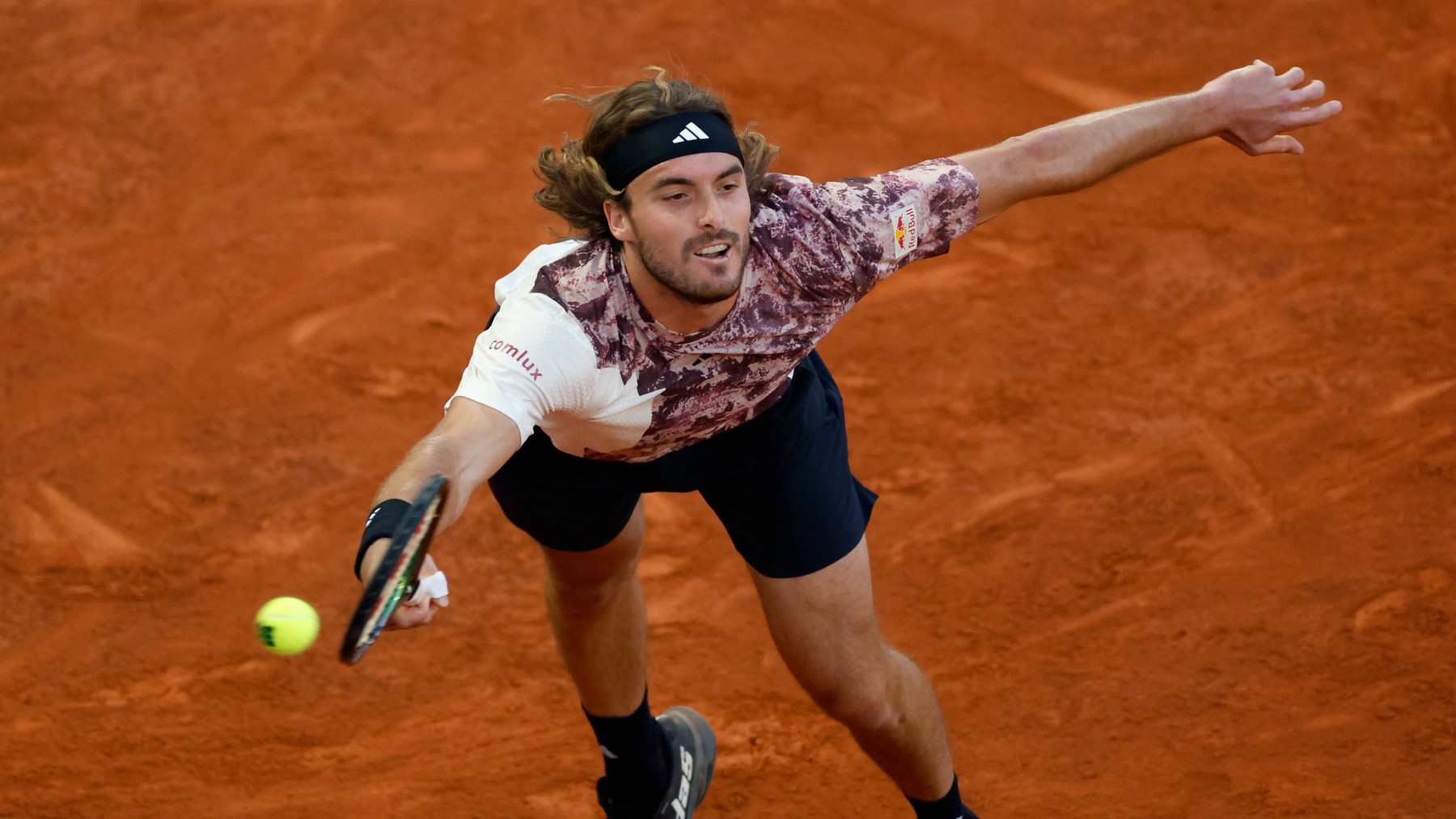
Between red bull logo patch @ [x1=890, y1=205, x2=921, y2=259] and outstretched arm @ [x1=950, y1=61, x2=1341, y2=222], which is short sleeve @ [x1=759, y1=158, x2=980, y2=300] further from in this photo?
outstretched arm @ [x1=950, y1=61, x2=1341, y2=222]

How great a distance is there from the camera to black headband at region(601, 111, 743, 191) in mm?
3402

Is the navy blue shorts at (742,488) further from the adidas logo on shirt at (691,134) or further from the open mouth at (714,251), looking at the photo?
the adidas logo on shirt at (691,134)

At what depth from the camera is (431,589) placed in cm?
278

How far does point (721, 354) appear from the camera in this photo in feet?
11.2

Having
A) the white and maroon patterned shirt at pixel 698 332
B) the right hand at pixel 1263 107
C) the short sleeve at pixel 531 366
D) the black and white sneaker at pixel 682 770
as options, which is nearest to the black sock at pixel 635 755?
the black and white sneaker at pixel 682 770

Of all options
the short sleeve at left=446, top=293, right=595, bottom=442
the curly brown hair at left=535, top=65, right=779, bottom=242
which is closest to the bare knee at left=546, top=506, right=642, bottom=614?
the short sleeve at left=446, top=293, right=595, bottom=442

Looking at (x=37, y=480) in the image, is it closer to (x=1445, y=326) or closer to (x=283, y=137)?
(x=283, y=137)

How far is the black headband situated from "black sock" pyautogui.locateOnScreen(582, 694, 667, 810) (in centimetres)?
154

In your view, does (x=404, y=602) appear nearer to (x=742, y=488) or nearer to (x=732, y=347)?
(x=732, y=347)

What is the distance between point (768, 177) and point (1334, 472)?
2769 mm

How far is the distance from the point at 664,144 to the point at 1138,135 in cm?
117

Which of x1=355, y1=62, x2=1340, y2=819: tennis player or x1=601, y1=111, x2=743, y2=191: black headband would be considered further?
x1=601, y1=111, x2=743, y2=191: black headband

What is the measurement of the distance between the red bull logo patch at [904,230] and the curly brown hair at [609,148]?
320 mm

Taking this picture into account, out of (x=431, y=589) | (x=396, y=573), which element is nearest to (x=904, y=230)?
(x=431, y=589)
